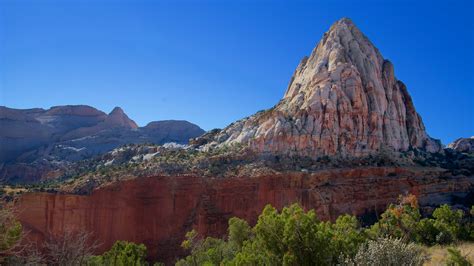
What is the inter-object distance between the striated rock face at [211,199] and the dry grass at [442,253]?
2089 centimetres

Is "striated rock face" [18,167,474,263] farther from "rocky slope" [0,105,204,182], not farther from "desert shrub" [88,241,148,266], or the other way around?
"rocky slope" [0,105,204,182]

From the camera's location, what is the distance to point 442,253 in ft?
79.3

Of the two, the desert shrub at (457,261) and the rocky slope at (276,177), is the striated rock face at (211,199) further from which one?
the desert shrub at (457,261)

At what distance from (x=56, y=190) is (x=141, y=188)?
29.8ft

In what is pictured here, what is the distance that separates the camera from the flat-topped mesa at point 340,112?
5262 centimetres

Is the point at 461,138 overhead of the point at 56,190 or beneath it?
overhead

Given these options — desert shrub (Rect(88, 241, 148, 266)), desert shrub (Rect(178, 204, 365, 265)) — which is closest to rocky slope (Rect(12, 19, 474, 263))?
desert shrub (Rect(88, 241, 148, 266))

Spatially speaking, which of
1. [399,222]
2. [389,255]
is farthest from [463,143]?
[389,255]

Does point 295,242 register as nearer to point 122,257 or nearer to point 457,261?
point 457,261

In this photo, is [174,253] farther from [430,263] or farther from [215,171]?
[430,263]

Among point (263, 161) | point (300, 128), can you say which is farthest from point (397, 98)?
point (263, 161)

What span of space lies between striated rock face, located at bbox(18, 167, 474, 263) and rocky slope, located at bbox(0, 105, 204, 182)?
3535 centimetres

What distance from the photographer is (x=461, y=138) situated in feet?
289

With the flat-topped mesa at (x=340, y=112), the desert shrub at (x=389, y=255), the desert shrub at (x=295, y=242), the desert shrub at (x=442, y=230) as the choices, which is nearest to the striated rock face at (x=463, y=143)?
the flat-topped mesa at (x=340, y=112)
